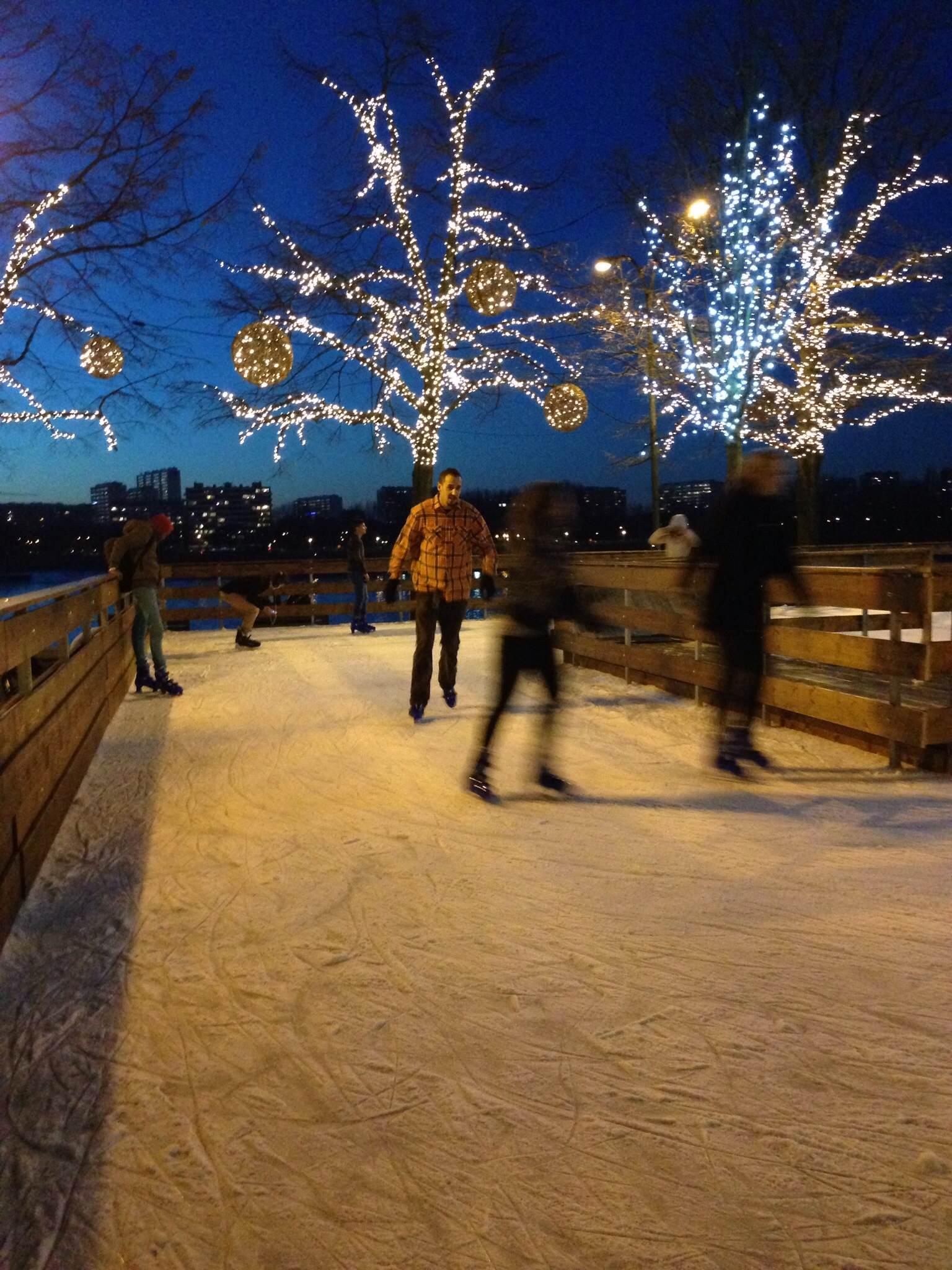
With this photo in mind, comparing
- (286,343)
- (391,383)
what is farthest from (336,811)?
(391,383)

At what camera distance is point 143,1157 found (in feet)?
7.23

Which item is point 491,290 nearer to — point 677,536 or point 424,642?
point 677,536

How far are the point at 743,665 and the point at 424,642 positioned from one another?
96.6 inches

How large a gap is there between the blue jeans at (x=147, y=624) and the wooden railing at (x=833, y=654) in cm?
394

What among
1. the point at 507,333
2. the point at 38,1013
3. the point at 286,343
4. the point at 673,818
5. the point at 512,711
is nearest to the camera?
the point at 38,1013

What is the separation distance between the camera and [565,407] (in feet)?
50.8

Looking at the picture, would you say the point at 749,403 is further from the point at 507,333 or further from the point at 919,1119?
the point at 919,1119

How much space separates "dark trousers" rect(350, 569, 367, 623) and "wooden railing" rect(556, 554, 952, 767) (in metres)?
6.55

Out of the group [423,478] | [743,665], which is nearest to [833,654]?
[743,665]

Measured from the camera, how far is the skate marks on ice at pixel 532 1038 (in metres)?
1.98

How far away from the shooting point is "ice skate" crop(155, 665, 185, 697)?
9.27m

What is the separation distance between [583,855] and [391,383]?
49.6 feet

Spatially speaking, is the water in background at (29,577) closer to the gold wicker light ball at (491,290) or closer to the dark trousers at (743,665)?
the gold wicker light ball at (491,290)

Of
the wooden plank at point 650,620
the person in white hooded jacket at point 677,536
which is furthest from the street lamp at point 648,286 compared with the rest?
the wooden plank at point 650,620
